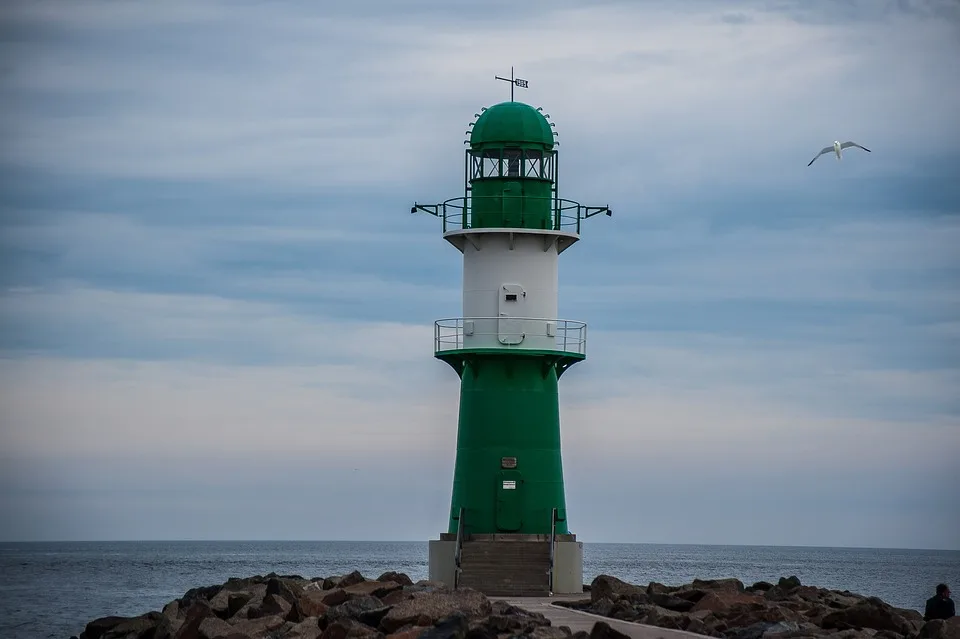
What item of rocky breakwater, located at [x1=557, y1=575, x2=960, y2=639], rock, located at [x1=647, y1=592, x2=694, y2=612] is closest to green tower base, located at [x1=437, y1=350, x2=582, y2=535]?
rocky breakwater, located at [x1=557, y1=575, x2=960, y2=639]

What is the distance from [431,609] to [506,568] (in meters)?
5.30

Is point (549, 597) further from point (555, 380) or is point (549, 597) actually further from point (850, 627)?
point (850, 627)

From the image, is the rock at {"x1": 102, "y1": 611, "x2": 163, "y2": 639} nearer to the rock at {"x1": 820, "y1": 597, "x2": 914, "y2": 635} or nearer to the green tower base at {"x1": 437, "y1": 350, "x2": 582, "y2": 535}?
the green tower base at {"x1": 437, "y1": 350, "x2": 582, "y2": 535}

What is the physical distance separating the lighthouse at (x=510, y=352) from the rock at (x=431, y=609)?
497 cm

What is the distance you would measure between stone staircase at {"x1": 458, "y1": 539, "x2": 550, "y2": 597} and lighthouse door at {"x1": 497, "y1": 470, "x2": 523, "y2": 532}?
0.42m

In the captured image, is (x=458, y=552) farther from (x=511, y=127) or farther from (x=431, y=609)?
(x=511, y=127)

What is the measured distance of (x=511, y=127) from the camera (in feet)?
83.7

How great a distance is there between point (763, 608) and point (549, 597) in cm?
417

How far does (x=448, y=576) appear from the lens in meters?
24.5

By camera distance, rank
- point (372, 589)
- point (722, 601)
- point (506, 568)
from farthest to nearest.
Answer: point (506, 568) → point (372, 589) → point (722, 601)

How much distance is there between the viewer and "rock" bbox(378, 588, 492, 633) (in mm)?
18547

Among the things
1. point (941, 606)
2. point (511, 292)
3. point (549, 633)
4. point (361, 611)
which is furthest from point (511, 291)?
point (549, 633)

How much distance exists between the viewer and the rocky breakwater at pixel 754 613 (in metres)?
18.1

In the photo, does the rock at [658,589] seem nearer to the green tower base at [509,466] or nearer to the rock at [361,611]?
the green tower base at [509,466]
